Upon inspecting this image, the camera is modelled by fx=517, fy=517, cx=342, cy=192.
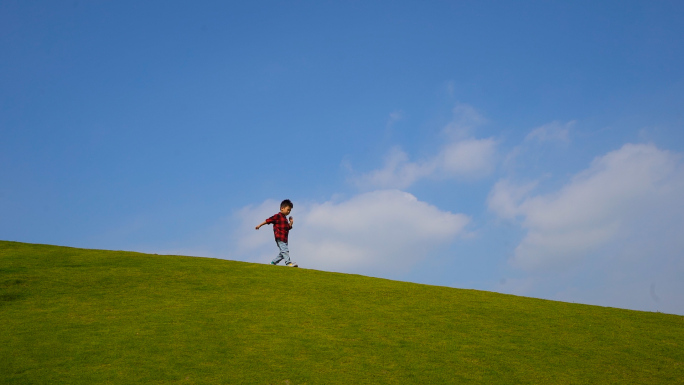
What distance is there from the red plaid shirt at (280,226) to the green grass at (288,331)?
1.91 metres

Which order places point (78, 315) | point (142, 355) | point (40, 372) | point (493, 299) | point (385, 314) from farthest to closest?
point (493, 299) < point (385, 314) < point (78, 315) < point (142, 355) < point (40, 372)

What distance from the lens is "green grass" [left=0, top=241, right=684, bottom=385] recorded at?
11.9 m

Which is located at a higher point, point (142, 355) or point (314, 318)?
point (314, 318)

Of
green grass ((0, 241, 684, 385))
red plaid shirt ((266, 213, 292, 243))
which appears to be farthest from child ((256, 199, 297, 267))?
green grass ((0, 241, 684, 385))

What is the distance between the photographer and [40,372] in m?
11.3

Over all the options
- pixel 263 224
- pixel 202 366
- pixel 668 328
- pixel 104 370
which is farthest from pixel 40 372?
pixel 668 328

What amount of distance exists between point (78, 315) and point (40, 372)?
3.68 m

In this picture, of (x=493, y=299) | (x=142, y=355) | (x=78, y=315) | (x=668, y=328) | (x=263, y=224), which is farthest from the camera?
(x=263, y=224)

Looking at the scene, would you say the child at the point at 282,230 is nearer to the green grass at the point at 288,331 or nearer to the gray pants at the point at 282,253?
the gray pants at the point at 282,253

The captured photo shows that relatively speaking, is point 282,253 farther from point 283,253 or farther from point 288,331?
point 288,331

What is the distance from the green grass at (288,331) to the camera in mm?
11867

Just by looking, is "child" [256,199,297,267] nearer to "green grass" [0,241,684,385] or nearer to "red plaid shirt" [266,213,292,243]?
"red plaid shirt" [266,213,292,243]

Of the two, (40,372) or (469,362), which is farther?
(469,362)

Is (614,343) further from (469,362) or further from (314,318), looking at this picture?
(314,318)
